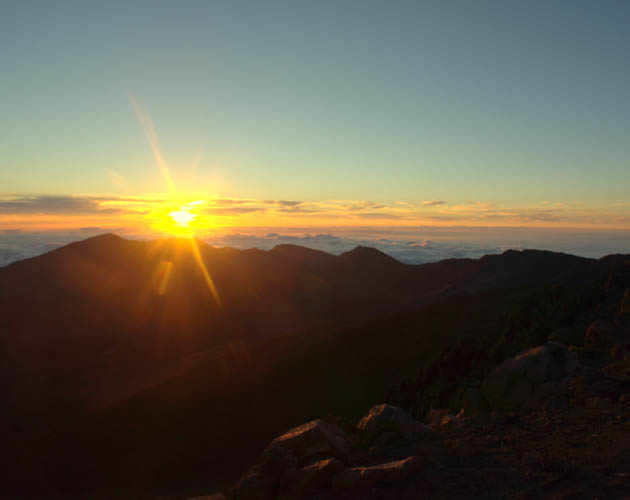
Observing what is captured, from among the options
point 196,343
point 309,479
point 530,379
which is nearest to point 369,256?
point 196,343

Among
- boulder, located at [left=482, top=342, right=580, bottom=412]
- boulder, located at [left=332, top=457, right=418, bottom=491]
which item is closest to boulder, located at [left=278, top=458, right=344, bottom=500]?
boulder, located at [left=332, top=457, right=418, bottom=491]

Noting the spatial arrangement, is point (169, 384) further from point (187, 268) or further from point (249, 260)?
point (249, 260)

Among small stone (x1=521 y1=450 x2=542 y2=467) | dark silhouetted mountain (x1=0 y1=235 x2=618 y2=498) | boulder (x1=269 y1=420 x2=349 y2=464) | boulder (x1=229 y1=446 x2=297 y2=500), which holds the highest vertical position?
small stone (x1=521 y1=450 x2=542 y2=467)

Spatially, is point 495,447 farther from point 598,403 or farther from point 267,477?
point 267,477

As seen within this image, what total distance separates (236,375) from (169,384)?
3652 millimetres

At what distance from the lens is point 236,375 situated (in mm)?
25172

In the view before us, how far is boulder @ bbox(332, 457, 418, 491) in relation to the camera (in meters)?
6.07

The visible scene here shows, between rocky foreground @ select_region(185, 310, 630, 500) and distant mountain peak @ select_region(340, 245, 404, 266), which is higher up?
rocky foreground @ select_region(185, 310, 630, 500)

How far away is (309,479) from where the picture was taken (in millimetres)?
6266

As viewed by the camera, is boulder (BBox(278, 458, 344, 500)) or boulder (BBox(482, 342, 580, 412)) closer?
boulder (BBox(278, 458, 344, 500))

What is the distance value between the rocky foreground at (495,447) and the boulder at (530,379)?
0.02m

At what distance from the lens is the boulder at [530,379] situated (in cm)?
887

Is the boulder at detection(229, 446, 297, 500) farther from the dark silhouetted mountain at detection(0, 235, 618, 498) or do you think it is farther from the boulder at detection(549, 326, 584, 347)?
the dark silhouetted mountain at detection(0, 235, 618, 498)

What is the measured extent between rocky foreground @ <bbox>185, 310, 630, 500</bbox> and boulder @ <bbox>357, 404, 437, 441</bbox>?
0.02 meters
